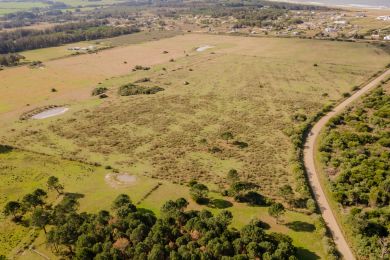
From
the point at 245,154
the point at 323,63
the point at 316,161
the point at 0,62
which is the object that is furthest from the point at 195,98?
the point at 0,62

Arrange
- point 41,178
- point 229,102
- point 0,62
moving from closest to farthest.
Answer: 1. point 41,178
2. point 229,102
3. point 0,62

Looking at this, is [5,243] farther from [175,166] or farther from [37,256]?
[175,166]

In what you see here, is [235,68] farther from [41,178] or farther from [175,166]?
[41,178]

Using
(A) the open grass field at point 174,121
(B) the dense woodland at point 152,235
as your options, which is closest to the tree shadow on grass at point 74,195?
(A) the open grass field at point 174,121

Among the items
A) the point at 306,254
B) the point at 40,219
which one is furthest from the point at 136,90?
the point at 306,254

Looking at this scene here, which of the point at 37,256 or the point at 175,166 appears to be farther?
A: the point at 175,166

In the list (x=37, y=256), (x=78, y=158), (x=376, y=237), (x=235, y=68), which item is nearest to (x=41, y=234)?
(x=37, y=256)

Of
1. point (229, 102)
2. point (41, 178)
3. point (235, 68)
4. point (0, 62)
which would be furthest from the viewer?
point (0, 62)
